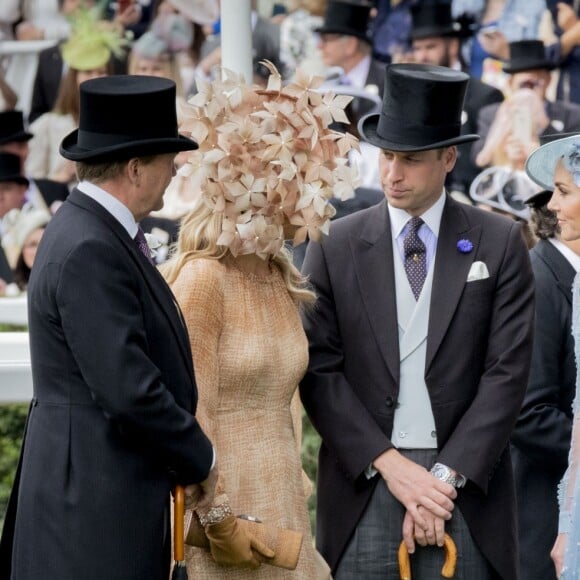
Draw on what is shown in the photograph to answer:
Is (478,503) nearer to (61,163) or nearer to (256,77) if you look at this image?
(256,77)

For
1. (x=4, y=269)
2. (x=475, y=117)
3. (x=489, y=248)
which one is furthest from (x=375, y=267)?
(x=4, y=269)

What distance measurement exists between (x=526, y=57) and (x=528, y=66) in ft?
0.28

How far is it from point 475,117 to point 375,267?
5.62 m

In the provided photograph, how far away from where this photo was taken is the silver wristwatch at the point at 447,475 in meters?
4.14

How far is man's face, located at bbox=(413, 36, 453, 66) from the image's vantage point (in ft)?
32.3

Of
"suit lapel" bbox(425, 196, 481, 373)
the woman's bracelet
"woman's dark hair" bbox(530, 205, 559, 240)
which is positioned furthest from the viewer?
"woman's dark hair" bbox(530, 205, 559, 240)

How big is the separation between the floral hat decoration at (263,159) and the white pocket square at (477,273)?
55 centimetres

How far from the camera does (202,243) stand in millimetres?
3971

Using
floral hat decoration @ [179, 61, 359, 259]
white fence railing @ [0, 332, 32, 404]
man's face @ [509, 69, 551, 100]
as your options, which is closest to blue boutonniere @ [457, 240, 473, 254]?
floral hat decoration @ [179, 61, 359, 259]

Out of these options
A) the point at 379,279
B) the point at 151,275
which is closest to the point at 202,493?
the point at 151,275

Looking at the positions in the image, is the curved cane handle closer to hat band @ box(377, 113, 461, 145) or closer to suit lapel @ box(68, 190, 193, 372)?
suit lapel @ box(68, 190, 193, 372)

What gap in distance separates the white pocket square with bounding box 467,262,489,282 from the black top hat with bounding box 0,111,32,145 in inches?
298

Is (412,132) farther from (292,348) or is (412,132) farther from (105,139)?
(105,139)

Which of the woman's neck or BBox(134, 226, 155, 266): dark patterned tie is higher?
BBox(134, 226, 155, 266): dark patterned tie
